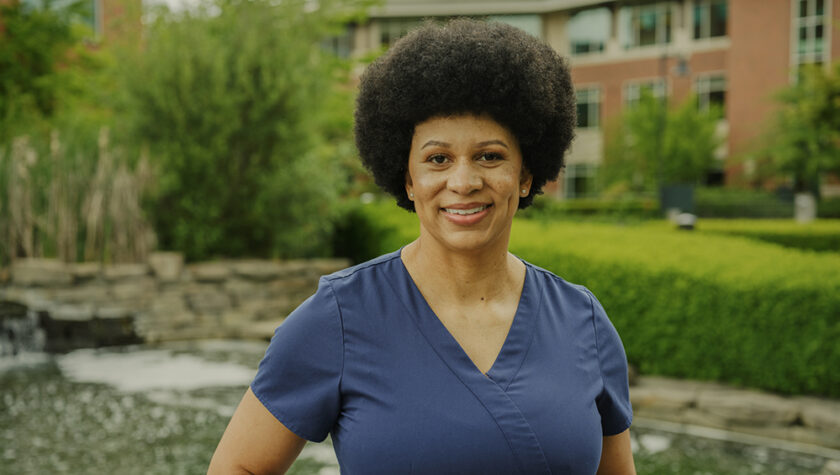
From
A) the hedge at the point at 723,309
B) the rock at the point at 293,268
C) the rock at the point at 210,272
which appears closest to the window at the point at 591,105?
the rock at the point at 293,268

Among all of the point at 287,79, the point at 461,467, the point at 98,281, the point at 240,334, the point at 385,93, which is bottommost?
→ the point at 240,334

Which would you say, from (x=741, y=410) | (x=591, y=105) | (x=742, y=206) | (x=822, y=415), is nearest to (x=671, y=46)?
(x=591, y=105)

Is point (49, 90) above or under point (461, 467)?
above

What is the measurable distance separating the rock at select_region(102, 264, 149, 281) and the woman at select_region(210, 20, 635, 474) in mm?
8513

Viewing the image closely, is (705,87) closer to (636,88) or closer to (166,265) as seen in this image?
(636,88)

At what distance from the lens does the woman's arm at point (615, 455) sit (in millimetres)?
1757

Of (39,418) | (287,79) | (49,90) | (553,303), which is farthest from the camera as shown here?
(49,90)

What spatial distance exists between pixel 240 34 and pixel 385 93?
9963mm

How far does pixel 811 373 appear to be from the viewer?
5695 mm

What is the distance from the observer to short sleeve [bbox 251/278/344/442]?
1.50m

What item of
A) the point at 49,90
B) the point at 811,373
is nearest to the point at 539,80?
the point at 811,373

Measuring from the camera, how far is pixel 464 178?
157cm

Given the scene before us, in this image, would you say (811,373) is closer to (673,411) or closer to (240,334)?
(673,411)

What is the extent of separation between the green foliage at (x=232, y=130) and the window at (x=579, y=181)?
27253 mm
